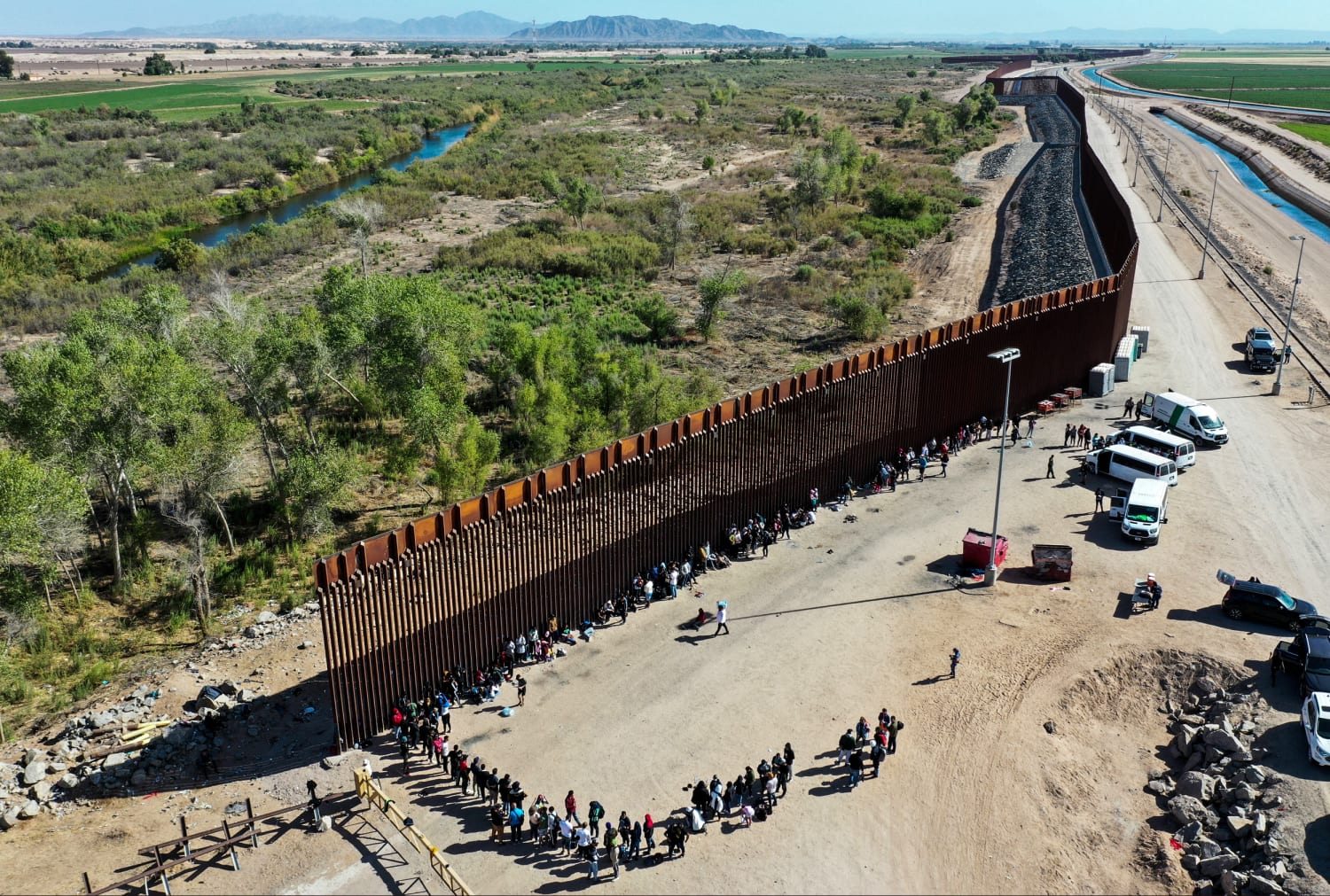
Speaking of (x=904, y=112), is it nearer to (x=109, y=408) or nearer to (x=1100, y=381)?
(x=1100, y=381)

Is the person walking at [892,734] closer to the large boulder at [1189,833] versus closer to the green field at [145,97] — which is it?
the large boulder at [1189,833]

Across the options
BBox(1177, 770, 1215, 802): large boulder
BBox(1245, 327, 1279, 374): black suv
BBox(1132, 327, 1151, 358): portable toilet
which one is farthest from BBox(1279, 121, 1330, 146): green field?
BBox(1177, 770, 1215, 802): large boulder

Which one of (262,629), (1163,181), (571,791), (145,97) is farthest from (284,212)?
(145,97)

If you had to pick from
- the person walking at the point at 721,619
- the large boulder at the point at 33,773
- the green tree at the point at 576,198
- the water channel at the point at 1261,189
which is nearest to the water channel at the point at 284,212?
the green tree at the point at 576,198

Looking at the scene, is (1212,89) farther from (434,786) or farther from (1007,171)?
(434,786)

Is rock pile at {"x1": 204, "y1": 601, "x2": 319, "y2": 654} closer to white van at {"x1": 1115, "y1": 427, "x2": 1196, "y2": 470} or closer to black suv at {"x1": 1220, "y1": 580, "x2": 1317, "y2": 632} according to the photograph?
black suv at {"x1": 1220, "y1": 580, "x2": 1317, "y2": 632}
